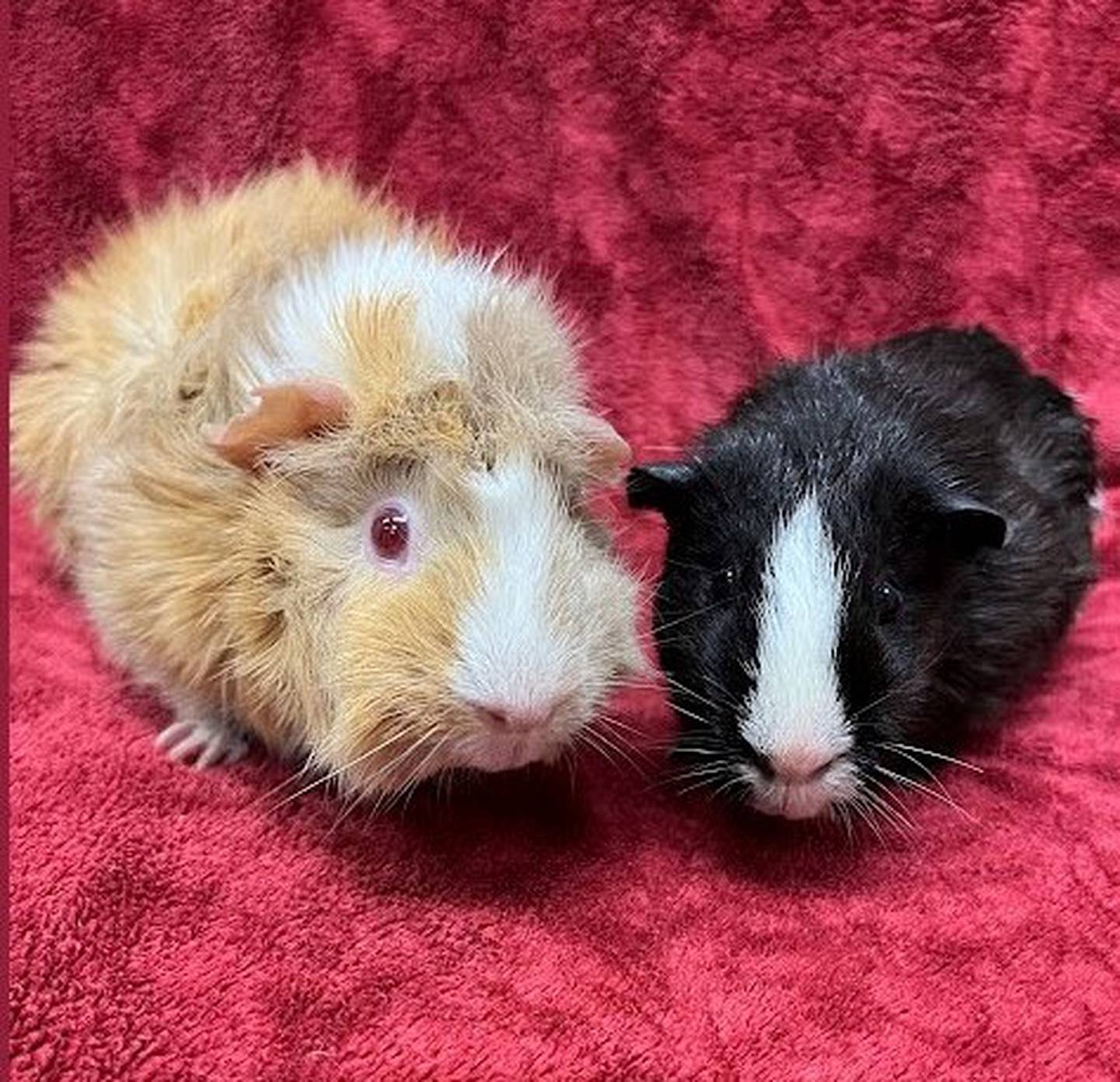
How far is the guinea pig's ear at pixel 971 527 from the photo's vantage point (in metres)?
1.39

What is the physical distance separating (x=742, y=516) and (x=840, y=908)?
13.0 inches

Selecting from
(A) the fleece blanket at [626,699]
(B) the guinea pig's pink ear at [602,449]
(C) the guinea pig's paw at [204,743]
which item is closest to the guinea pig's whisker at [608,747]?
(A) the fleece blanket at [626,699]

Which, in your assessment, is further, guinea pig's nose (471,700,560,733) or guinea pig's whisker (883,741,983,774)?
guinea pig's whisker (883,741,983,774)

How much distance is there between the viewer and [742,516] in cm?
142

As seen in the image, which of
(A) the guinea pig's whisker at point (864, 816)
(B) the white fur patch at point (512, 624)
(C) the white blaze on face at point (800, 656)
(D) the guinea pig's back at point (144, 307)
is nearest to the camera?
(B) the white fur patch at point (512, 624)

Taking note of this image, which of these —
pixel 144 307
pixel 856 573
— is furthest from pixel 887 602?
pixel 144 307

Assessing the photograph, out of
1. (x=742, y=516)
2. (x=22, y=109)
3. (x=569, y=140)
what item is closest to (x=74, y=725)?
(x=742, y=516)

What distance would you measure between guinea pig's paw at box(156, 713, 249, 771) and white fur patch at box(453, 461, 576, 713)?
357 millimetres

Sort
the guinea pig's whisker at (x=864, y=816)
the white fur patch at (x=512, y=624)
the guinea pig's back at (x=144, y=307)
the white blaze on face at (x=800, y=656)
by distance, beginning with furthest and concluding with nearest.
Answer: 1. the guinea pig's back at (x=144, y=307)
2. the guinea pig's whisker at (x=864, y=816)
3. the white blaze on face at (x=800, y=656)
4. the white fur patch at (x=512, y=624)

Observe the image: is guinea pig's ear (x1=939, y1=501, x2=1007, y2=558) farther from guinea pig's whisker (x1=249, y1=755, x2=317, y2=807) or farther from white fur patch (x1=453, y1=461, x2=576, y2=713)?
guinea pig's whisker (x1=249, y1=755, x2=317, y2=807)

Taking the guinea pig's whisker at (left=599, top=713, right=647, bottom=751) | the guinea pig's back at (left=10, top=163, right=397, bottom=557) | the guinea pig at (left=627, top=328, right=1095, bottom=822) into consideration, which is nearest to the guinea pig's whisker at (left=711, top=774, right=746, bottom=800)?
the guinea pig at (left=627, top=328, right=1095, bottom=822)

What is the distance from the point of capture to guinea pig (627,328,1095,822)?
1329 mm

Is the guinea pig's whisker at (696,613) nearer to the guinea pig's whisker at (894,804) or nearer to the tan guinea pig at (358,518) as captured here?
the tan guinea pig at (358,518)

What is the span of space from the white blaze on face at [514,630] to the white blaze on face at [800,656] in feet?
0.57
